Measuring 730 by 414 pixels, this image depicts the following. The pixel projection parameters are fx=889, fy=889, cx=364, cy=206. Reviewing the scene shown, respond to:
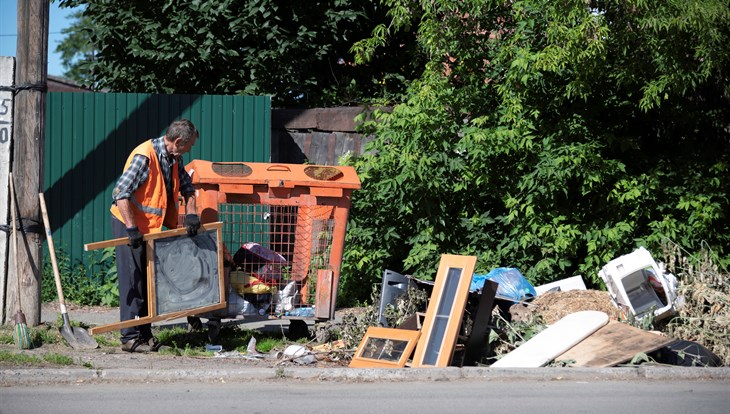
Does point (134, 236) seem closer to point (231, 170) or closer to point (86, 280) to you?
point (231, 170)

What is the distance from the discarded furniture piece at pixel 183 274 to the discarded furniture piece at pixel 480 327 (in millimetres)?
1960

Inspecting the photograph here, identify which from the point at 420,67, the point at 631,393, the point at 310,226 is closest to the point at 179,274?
the point at 310,226

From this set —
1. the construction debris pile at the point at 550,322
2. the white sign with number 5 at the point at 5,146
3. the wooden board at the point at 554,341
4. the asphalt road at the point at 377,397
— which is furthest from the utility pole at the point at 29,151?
the wooden board at the point at 554,341

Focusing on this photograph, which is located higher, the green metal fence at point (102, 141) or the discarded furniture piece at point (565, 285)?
the green metal fence at point (102, 141)

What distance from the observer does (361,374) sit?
6.38 meters

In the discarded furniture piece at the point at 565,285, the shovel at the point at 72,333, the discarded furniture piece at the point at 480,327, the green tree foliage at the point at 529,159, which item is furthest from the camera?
the green tree foliage at the point at 529,159

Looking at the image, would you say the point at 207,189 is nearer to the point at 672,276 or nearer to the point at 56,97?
the point at 56,97

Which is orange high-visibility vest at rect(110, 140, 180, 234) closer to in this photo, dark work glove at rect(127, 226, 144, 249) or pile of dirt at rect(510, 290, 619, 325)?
dark work glove at rect(127, 226, 144, 249)

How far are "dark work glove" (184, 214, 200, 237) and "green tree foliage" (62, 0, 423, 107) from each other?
4.50 meters

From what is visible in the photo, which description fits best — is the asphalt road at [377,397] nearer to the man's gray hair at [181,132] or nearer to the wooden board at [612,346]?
the wooden board at [612,346]

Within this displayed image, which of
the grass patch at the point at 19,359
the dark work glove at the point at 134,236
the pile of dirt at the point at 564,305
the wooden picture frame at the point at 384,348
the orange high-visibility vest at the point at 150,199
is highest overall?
the orange high-visibility vest at the point at 150,199

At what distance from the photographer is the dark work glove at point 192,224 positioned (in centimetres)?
688

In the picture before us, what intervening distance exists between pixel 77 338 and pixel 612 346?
4.23m

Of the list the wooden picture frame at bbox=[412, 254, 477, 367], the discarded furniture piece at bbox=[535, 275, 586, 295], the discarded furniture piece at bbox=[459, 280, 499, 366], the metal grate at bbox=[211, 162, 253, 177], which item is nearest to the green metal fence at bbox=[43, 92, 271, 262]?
the metal grate at bbox=[211, 162, 253, 177]
